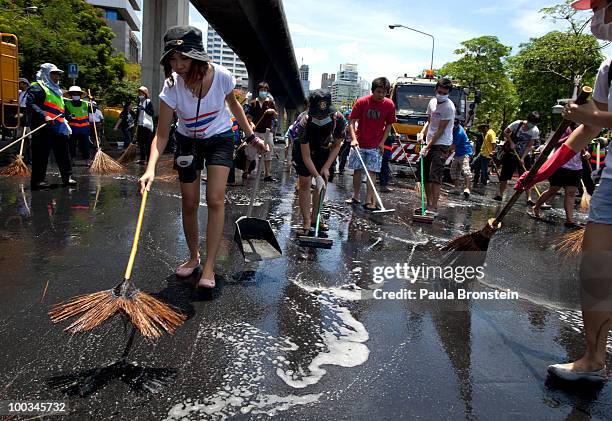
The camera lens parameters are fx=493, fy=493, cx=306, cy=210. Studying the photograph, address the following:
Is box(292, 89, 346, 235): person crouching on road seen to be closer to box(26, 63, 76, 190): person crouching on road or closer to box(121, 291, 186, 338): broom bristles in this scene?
box(121, 291, 186, 338): broom bristles

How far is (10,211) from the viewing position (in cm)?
608

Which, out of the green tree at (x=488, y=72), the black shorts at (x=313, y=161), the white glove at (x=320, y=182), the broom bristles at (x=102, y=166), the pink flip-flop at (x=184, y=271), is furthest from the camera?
the green tree at (x=488, y=72)

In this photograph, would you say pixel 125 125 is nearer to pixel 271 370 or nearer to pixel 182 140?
pixel 182 140

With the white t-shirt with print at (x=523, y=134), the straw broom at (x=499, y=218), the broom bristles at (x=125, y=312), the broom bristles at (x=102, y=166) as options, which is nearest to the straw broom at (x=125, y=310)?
the broom bristles at (x=125, y=312)

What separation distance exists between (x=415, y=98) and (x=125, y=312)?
13.6m

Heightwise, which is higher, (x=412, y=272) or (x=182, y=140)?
(x=182, y=140)

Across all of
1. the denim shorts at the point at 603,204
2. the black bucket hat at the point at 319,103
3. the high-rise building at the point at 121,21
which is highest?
the high-rise building at the point at 121,21

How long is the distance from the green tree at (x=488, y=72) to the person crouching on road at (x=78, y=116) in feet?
129

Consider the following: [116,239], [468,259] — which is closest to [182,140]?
[116,239]

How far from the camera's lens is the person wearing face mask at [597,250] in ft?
8.13

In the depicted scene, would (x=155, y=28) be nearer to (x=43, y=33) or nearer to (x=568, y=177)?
(x=43, y=33)

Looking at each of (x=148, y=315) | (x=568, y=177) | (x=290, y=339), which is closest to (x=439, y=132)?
(x=568, y=177)

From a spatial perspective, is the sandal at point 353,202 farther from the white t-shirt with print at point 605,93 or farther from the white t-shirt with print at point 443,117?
the white t-shirt with print at point 605,93

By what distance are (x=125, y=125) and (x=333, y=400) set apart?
15.1m
